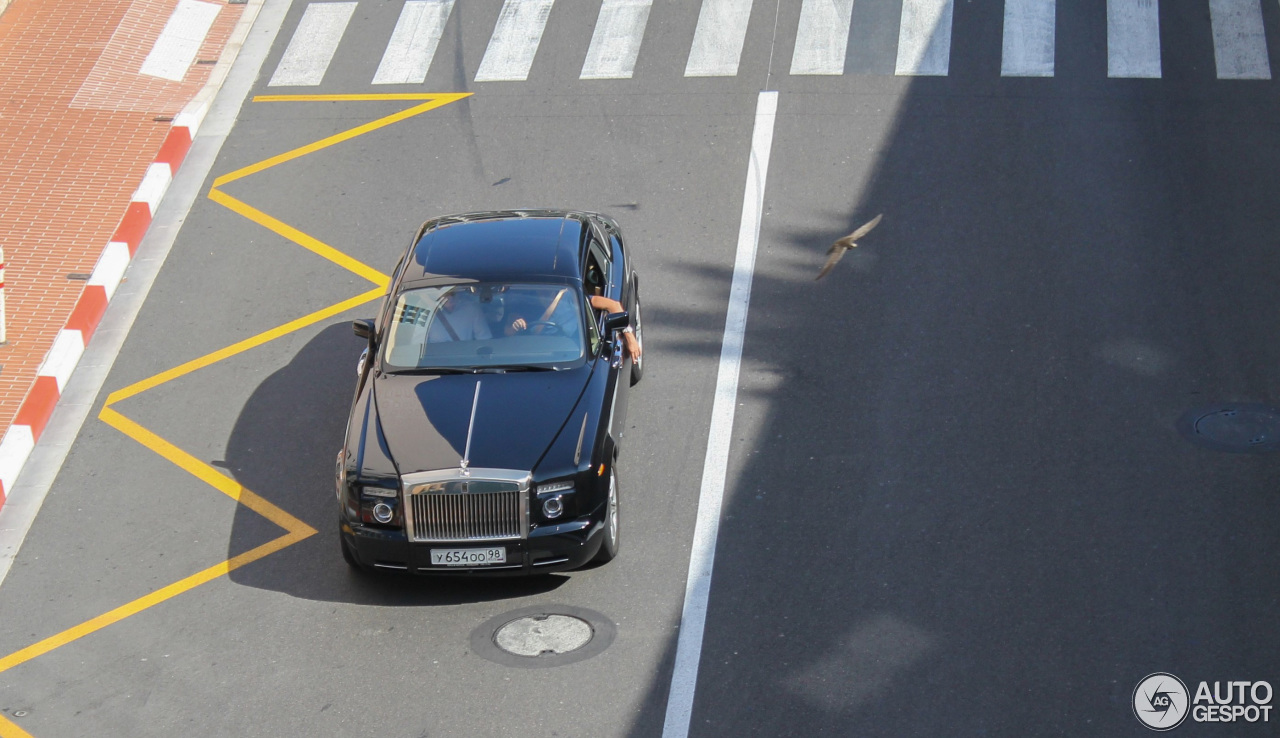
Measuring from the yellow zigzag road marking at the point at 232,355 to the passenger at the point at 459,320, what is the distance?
1808 millimetres

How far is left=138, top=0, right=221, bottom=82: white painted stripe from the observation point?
55.3 ft

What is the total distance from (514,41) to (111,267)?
646cm

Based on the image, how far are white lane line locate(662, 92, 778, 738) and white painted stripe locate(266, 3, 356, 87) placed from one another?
19.7 ft

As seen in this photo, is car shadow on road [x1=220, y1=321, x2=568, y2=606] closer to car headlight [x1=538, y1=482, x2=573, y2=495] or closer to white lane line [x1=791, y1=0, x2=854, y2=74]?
car headlight [x1=538, y1=482, x2=573, y2=495]

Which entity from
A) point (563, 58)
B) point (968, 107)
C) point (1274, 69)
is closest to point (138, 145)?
point (563, 58)

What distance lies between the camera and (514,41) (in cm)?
1719

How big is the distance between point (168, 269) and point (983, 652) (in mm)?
9299

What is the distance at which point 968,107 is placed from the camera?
15.1m

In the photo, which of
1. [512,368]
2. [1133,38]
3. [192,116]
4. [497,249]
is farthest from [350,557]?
[1133,38]

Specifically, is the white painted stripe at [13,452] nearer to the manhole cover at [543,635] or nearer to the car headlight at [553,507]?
the manhole cover at [543,635]

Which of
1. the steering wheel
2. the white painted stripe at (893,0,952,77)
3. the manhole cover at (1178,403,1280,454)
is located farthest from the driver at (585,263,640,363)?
the white painted stripe at (893,0,952,77)

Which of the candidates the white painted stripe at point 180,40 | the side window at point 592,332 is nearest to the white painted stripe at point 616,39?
the white painted stripe at point 180,40

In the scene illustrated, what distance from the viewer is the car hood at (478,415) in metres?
8.57

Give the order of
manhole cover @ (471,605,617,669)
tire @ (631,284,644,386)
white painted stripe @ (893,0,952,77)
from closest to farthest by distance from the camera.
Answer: manhole cover @ (471,605,617,669) < tire @ (631,284,644,386) < white painted stripe @ (893,0,952,77)
